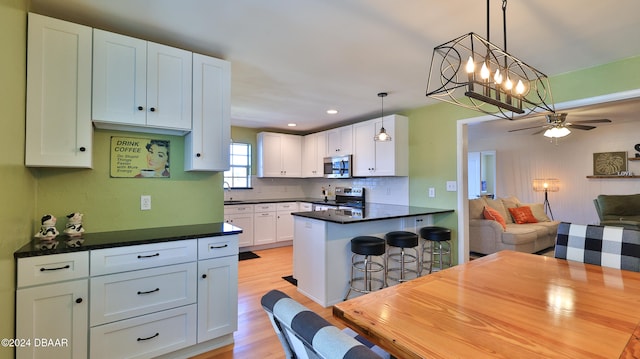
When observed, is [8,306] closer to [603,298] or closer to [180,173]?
[180,173]

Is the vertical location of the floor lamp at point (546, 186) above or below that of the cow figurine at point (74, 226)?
above

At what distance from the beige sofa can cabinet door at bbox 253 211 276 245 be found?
11.1 feet

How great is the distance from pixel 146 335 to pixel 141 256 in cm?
52

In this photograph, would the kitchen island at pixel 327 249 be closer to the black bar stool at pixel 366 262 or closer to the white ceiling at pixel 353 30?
the black bar stool at pixel 366 262

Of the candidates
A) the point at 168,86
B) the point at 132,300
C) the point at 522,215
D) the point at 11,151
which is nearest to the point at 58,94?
the point at 11,151

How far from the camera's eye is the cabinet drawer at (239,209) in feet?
15.6

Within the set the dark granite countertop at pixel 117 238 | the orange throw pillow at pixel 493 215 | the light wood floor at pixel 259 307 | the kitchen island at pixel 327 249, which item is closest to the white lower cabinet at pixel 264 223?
the light wood floor at pixel 259 307

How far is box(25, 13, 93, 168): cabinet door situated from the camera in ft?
5.59

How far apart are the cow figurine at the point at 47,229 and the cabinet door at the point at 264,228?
128 inches

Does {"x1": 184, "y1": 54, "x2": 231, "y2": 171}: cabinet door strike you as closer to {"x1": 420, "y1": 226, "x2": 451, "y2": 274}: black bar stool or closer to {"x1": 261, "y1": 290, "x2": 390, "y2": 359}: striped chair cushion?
{"x1": 261, "y1": 290, "x2": 390, "y2": 359}: striped chair cushion

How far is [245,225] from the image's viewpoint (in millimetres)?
4934

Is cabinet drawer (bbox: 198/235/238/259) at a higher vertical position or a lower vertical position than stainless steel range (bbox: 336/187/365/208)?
lower

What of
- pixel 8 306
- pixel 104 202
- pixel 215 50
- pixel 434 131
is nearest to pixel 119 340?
pixel 8 306

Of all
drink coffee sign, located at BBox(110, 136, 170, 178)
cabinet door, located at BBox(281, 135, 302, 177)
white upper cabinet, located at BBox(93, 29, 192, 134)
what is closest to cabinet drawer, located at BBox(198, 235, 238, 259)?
drink coffee sign, located at BBox(110, 136, 170, 178)
